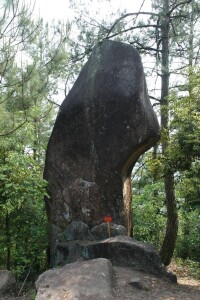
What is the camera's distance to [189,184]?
620 centimetres

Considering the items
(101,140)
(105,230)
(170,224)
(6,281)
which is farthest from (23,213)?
(170,224)

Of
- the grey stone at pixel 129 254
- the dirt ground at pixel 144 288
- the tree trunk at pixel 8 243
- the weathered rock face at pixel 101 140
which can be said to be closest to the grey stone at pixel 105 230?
the weathered rock face at pixel 101 140

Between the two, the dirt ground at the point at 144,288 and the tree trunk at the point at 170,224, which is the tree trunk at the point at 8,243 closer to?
the dirt ground at the point at 144,288

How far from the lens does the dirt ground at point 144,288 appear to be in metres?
4.91

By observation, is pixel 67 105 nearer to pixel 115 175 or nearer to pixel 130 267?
pixel 115 175

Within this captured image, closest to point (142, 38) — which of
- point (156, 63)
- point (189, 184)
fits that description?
Result: point (156, 63)

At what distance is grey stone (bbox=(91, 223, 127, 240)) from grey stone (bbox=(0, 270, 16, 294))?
1.81m

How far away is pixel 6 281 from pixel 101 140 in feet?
10.9

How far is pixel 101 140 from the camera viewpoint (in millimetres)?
7309

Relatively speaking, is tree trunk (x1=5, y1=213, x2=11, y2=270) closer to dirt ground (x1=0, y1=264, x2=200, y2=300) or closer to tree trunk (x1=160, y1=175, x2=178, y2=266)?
dirt ground (x1=0, y1=264, x2=200, y2=300)

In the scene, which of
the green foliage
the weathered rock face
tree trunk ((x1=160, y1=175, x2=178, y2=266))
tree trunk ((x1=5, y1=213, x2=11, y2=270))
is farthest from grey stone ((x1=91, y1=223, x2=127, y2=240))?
tree trunk ((x1=160, y1=175, x2=178, y2=266))

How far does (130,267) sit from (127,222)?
1.35m

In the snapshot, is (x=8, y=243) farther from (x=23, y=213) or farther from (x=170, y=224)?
(x=170, y=224)

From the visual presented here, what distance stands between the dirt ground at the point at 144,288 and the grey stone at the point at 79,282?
20 cm
